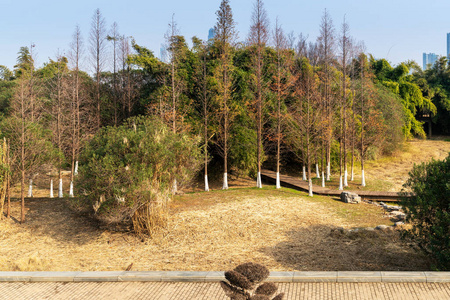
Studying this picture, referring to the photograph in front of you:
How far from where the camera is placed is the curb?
6547 mm

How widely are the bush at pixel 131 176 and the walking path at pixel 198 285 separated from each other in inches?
126

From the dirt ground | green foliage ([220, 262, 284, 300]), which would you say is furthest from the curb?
green foliage ([220, 262, 284, 300])

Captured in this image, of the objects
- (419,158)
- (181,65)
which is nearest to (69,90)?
(181,65)

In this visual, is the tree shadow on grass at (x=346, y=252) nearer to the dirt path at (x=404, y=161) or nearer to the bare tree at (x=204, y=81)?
the bare tree at (x=204, y=81)

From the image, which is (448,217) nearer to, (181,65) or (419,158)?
(181,65)

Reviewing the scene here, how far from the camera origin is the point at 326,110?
2167 centimetres

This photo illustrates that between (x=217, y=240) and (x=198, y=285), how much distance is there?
3848mm

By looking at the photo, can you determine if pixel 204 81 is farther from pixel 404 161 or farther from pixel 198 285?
pixel 404 161

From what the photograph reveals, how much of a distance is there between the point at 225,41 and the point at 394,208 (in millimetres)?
11853

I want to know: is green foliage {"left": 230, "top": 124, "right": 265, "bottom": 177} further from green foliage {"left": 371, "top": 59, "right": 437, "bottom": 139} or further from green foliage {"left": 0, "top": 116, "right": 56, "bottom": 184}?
green foliage {"left": 371, "top": 59, "right": 437, "bottom": 139}

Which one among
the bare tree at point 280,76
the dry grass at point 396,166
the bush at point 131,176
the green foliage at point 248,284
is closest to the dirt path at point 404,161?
the dry grass at point 396,166

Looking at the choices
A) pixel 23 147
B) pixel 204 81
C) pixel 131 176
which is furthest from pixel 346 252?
pixel 204 81

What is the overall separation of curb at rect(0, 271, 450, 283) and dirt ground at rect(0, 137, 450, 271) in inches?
51.6

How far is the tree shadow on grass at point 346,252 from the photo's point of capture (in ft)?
27.1
